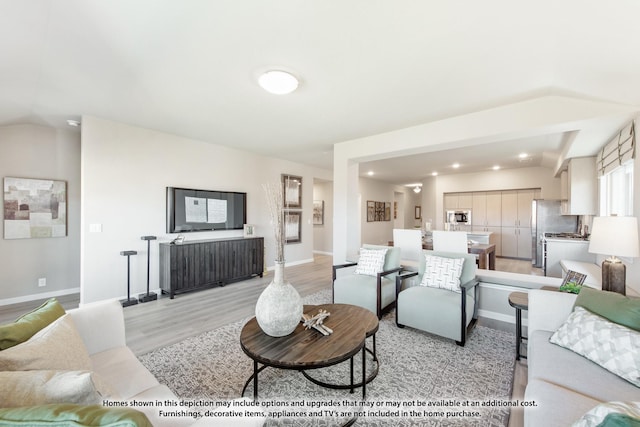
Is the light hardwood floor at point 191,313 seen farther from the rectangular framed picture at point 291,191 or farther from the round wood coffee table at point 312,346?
the rectangular framed picture at point 291,191

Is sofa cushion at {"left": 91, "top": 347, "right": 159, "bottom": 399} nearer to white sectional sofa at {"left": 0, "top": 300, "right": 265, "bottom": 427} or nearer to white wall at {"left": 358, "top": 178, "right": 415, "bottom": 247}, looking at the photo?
white sectional sofa at {"left": 0, "top": 300, "right": 265, "bottom": 427}

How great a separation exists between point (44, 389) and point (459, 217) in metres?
8.80

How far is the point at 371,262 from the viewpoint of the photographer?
11.9ft

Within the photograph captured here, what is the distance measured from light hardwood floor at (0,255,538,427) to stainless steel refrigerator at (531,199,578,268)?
3.94 m

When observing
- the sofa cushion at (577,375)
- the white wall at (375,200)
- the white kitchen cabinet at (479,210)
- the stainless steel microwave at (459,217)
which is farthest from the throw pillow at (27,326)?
the white kitchen cabinet at (479,210)

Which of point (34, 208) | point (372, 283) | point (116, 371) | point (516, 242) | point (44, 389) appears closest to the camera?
point (44, 389)

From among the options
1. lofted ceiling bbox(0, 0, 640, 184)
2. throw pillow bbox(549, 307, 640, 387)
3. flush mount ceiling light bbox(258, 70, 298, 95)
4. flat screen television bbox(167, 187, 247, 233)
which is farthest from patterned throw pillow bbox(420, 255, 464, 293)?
flat screen television bbox(167, 187, 247, 233)

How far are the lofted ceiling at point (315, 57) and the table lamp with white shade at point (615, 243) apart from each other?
1.12 m

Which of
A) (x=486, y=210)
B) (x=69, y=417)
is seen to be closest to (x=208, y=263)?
(x=69, y=417)

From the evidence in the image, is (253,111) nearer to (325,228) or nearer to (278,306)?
(278,306)

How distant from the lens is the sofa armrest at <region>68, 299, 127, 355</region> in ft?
5.31

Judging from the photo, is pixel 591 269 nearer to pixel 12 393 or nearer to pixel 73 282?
pixel 12 393

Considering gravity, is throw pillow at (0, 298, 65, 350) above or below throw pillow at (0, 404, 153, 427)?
below

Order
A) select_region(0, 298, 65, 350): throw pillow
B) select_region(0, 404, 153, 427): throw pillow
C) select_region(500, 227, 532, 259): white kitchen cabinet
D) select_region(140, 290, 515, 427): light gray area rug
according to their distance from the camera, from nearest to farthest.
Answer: select_region(0, 404, 153, 427): throw pillow < select_region(0, 298, 65, 350): throw pillow < select_region(140, 290, 515, 427): light gray area rug < select_region(500, 227, 532, 259): white kitchen cabinet
